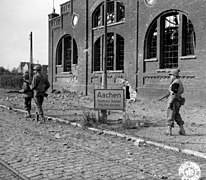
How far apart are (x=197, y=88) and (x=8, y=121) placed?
984 centimetres

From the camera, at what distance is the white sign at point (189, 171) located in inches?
205

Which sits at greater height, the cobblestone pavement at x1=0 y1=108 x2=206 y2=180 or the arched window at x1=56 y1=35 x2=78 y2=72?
the arched window at x1=56 y1=35 x2=78 y2=72

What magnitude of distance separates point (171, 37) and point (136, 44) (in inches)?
101

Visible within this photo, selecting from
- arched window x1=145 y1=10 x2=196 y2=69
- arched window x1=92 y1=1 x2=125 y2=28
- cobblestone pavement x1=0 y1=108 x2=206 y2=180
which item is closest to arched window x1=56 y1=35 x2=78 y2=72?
arched window x1=92 y1=1 x2=125 y2=28

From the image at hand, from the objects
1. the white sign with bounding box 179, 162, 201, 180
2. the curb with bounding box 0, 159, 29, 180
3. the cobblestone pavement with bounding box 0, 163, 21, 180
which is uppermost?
the curb with bounding box 0, 159, 29, 180

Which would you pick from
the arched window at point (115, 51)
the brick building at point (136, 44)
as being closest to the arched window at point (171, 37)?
the brick building at point (136, 44)

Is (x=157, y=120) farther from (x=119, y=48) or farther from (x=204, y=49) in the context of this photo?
(x=119, y=48)

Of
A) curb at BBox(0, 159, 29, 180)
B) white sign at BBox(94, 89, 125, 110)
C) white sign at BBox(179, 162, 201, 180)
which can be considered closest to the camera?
curb at BBox(0, 159, 29, 180)

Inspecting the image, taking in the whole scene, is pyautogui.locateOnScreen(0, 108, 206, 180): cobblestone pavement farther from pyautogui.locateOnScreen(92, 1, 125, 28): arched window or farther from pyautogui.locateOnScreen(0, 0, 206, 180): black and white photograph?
pyautogui.locateOnScreen(92, 1, 125, 28): arched window

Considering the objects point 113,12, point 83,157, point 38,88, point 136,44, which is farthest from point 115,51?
point 83,157

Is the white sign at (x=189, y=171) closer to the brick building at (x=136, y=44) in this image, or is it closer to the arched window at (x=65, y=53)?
the brick building at (x=136, y=44)

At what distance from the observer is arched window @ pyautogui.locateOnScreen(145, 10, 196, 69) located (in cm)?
1719

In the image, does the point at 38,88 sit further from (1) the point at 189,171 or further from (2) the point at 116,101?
(1) the point at 189,171

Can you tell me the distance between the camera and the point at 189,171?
225 inches
